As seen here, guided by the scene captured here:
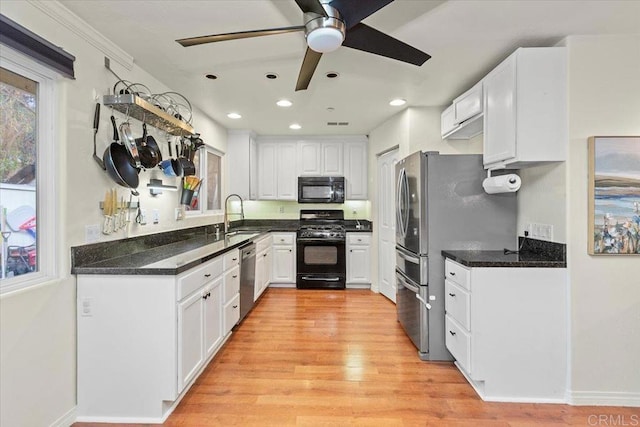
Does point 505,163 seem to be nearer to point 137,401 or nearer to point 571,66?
point 571,66

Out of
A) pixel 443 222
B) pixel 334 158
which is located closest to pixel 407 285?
pixel 443 222

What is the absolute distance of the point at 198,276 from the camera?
7.13ft

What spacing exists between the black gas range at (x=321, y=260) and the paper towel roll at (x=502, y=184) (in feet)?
8.20

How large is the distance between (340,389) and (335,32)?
2226mm

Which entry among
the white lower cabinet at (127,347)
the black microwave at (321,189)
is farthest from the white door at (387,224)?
the white lower cabinet at (127,347)

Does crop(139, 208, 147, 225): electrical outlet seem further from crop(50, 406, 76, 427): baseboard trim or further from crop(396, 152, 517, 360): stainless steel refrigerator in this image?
crop(396, 152, 517, 360): stainless steel refrigerator

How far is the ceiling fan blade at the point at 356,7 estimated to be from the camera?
140 cm

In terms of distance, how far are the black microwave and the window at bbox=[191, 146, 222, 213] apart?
4.16 ft

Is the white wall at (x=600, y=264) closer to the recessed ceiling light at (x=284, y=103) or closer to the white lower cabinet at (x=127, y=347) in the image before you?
the recessed ceiling light at (x=284, y=103)

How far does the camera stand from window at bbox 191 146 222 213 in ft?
12.3

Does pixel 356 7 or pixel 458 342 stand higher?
pixel 356 7

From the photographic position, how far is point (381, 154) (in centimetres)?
446

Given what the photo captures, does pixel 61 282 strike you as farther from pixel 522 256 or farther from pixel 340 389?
pixel 522 256

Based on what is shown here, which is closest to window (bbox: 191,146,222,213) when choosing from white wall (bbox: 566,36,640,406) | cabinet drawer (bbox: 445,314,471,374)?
cabinet drawer (bbox: 445,314,471,374)
